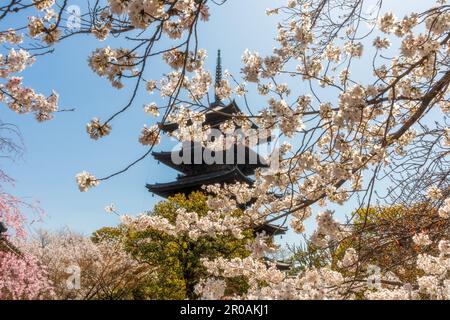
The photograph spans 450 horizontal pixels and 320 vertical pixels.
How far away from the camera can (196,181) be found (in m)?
20.2

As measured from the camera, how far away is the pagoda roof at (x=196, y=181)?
19594mm

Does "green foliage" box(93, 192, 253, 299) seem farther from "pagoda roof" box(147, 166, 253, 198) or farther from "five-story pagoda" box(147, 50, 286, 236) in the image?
"five-story pagoda" box(147, 50, 286, 236)

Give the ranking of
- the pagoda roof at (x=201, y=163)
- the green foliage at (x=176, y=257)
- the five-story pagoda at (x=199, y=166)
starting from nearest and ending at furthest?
the green foliage at (x=176, y=257) → the five-story pagoda at (x=199, y=166) → the pagoda roof at (x=201, y=163)

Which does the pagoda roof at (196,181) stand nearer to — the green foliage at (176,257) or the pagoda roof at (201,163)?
the pagoda roof at (201,163)

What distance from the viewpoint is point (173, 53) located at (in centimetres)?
311

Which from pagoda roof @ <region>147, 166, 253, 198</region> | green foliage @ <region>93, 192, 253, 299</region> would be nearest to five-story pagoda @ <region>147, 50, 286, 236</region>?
pagoda roof @ <region>147, 166, 253, 198</region>

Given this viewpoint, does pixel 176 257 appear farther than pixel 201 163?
No

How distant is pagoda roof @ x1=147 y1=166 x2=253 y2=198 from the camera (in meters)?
19.6

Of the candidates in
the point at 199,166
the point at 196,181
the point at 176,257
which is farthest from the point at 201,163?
the point at 176,257

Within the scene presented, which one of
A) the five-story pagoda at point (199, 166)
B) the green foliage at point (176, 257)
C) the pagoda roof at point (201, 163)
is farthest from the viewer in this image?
the pagoda roof at point (201, 163)

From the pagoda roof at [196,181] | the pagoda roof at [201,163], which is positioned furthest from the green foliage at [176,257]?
the pagoda roof at [201,163]

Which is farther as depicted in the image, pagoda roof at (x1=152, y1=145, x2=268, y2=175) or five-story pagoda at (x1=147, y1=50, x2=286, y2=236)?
pagoda roof at (x1=152, y1=145, x2=268, y2=175)

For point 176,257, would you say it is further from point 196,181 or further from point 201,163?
point 201,163
